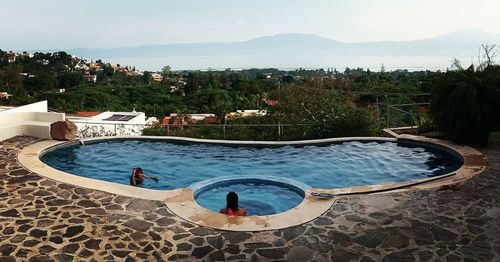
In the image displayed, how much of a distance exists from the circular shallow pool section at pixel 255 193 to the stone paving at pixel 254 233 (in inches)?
58.5

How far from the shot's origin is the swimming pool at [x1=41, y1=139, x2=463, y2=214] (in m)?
9.73

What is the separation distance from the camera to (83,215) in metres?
6.33

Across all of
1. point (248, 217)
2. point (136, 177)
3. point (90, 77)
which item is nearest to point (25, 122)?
point (136, 177)

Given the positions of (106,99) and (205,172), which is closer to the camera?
(205,172)

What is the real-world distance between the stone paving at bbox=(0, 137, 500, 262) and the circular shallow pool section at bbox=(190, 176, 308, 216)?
1.49 metres

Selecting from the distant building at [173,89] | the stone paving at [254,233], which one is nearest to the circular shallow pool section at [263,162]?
the stone paving at [254,233]

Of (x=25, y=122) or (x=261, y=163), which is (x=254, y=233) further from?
(x=25, y=122)

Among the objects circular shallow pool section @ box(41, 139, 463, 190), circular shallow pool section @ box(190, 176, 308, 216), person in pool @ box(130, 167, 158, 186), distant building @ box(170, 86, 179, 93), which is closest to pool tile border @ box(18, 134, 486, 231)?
circular shallow pool section @ box(41, 139, 463, 190)

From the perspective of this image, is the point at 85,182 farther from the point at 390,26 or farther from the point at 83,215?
the point at 390,26

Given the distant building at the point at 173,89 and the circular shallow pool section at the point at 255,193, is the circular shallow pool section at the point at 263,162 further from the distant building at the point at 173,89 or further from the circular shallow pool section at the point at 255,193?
the distant building at the point at 173,89

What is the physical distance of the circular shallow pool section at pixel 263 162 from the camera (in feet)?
32.9

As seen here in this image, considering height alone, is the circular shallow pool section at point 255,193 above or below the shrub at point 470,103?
below

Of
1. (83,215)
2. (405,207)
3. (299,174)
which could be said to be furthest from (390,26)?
(83,215)

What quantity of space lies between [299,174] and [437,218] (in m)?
4.40
